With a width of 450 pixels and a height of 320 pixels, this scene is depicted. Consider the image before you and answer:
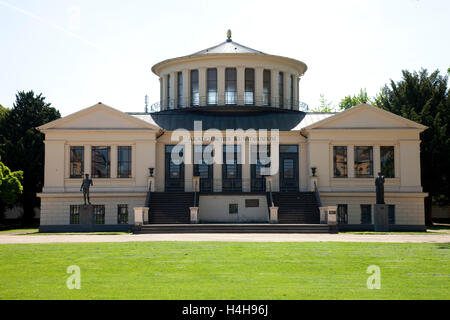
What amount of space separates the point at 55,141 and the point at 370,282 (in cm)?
2978

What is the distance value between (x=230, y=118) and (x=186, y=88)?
193 inches

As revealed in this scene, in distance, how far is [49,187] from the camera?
130ft

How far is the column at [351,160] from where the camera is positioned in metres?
40.1

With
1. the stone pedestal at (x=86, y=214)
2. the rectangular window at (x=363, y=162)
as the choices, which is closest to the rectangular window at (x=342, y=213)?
the rectangular window at (x=363, y=162)

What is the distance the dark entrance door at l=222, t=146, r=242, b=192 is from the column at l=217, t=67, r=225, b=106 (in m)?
6.15

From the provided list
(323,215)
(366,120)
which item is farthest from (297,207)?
(366,120)

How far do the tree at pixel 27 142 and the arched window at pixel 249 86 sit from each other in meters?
19.5

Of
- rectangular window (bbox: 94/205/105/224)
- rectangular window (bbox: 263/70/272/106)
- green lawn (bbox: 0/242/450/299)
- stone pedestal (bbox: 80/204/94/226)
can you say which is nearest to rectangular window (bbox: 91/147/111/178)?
rectangular window (bbox: 94/205/105/224)

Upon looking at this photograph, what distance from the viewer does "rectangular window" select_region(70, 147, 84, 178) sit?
39969 millimetres

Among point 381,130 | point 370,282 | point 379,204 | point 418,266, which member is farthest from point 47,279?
point 381,130

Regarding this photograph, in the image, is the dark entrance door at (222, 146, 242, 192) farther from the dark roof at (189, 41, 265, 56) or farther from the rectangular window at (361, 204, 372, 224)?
the dark roof at (189, 41, 265, 56)

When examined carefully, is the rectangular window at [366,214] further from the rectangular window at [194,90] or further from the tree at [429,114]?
the rectangular window at [194,90]

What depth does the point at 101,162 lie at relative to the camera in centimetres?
4016

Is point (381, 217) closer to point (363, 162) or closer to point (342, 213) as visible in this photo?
point (342, 213)
